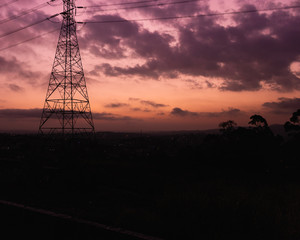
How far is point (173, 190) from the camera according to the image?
655 centimetres

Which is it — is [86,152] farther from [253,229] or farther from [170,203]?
[253,229]

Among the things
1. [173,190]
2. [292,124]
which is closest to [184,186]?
[173,190]

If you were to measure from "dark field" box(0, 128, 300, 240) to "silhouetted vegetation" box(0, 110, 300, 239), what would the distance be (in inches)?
0.9

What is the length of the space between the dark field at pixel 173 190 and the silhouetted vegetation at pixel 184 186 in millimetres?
22

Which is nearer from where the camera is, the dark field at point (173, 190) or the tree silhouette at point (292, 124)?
the dark field at point (173, 190)

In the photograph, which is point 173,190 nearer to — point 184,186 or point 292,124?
point 184,186

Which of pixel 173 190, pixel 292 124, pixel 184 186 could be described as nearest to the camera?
pixel 173 190

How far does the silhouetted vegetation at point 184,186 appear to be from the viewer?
4.88 meters

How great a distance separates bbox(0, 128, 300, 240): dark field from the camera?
4.79m

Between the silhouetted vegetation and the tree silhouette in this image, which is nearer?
the silhouetted vegetation

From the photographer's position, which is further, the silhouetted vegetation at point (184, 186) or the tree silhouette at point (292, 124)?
the tree silhouette at point (292, 124)

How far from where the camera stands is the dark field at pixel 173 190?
15.7 feet

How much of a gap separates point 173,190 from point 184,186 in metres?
0.64

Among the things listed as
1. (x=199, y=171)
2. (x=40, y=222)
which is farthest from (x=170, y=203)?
(x=199, y=171)
